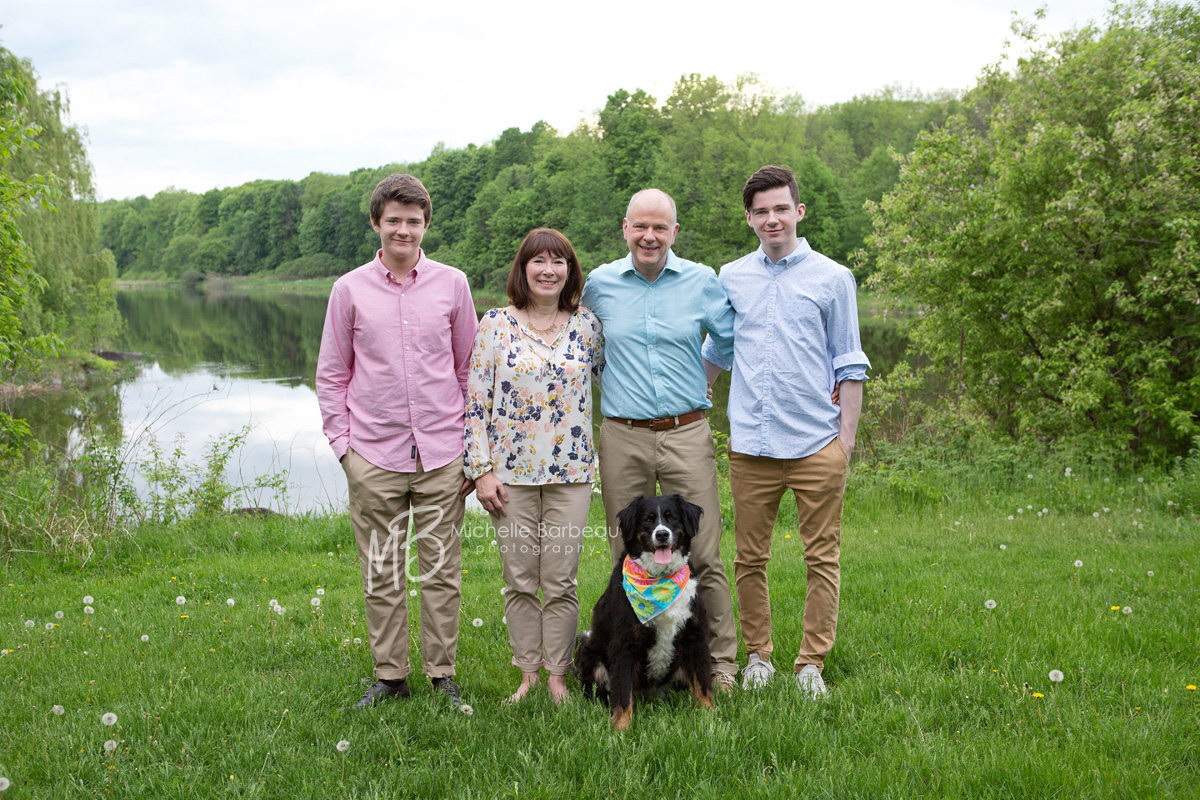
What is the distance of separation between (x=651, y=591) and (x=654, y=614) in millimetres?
103

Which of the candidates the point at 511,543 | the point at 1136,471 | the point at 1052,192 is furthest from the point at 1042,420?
the point at 511,543

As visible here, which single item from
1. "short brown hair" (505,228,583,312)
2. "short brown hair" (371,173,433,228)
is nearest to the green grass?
"short brown hair" (505,228,583,312)

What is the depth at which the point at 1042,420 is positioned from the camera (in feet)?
35.5

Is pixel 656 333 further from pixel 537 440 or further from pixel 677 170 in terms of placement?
pixel 677 170

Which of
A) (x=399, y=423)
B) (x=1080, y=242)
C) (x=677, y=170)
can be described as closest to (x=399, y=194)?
(x=399, y=423)

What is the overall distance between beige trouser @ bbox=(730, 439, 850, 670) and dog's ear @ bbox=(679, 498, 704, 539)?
0.35m

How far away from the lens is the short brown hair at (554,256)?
3.66 metres

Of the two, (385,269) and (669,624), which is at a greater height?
(385,269)

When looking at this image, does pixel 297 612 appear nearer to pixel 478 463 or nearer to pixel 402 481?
pixel 402 481

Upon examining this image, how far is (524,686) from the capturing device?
3.73m

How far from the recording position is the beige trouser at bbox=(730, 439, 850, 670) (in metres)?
3.69

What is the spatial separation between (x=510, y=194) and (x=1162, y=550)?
50.8m

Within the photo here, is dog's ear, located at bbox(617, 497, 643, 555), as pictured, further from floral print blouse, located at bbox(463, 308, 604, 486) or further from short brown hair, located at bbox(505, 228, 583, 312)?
short brown hair, located at bbox(505, 228, 583, 312)

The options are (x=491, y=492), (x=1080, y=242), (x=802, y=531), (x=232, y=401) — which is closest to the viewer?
(x=491, y=492)
